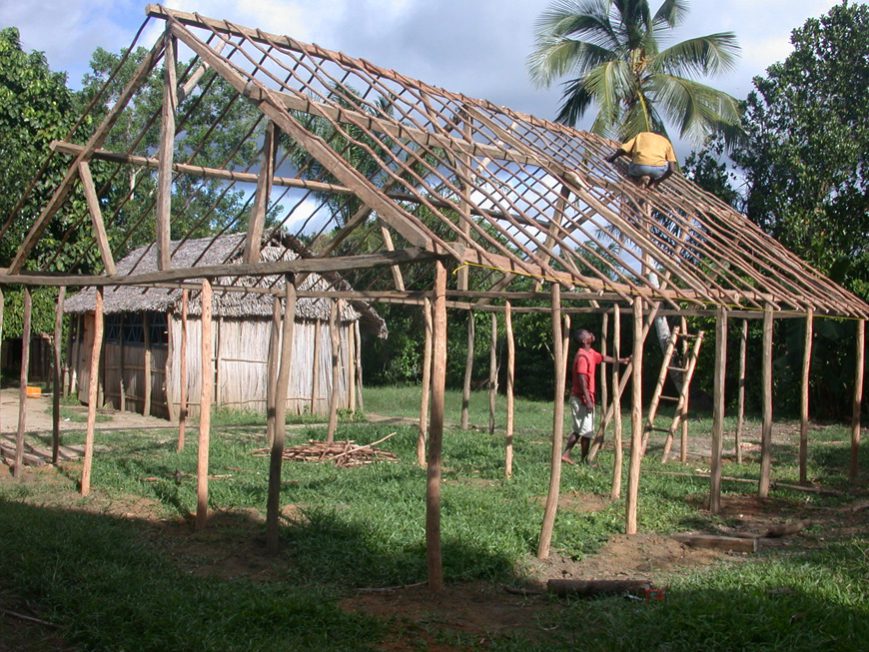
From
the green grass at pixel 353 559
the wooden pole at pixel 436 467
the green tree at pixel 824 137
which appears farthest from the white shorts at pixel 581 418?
the green tree at pixel 824 137

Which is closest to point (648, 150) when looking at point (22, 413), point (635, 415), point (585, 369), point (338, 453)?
point (585, 369)

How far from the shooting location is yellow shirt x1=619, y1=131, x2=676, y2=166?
1166cm

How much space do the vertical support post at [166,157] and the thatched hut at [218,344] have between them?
27.8 ft

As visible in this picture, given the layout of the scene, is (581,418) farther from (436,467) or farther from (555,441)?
(436,467)

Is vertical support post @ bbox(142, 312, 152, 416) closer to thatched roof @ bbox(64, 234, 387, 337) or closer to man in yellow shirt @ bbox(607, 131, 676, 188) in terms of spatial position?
thatched roof @ bbox(64, 234, 387, 337)

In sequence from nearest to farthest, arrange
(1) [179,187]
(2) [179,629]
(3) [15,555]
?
(2) [179,629]
(3) [15,555]
(1) [179,187]

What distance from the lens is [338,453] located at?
12.0m

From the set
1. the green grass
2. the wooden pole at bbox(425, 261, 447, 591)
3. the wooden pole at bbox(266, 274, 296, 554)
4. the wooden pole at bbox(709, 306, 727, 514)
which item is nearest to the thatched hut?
the green grass

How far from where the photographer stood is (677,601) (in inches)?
215

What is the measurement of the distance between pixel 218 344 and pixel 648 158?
10.2 m

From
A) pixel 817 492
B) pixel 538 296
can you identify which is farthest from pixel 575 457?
pixel 538 296

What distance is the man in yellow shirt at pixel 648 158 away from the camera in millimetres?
11648

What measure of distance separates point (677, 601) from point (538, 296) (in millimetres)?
4252

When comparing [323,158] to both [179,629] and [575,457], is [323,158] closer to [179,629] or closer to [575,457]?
[179,629]
